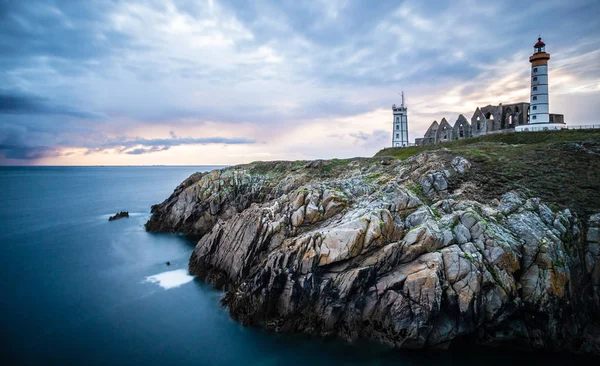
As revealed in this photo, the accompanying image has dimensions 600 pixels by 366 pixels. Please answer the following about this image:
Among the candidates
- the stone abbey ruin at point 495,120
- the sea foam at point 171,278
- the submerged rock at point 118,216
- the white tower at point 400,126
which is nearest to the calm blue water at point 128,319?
the sea foam at point 171,278

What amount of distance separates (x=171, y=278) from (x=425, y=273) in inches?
940

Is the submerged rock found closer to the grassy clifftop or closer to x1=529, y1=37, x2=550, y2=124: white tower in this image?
the grassy clifftop

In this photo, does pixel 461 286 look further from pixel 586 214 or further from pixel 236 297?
pixel 236 297

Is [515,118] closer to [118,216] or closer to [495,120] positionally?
[495,120]

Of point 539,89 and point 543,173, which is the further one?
point 539,89

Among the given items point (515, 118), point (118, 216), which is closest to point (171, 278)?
point (118, 216)

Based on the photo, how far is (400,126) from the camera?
8100cm

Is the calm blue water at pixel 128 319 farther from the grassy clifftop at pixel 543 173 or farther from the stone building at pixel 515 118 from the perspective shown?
the stone building at pixel 515 118

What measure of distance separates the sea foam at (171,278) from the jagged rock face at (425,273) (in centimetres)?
437

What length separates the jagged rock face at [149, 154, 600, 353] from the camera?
1875cm

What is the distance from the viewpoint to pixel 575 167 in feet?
93.8

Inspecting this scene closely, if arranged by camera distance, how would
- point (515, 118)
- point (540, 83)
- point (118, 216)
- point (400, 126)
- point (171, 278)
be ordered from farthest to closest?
point (400, 126)
point (515, 118)
point (118, 216)
point (540, 83)
point (171, 278)

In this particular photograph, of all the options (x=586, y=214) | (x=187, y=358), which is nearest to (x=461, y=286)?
(x=586, y=214)

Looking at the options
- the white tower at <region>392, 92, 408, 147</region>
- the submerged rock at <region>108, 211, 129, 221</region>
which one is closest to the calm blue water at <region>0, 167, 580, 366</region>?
the submerged rock at <region>108, 211, 129, 221</region>
